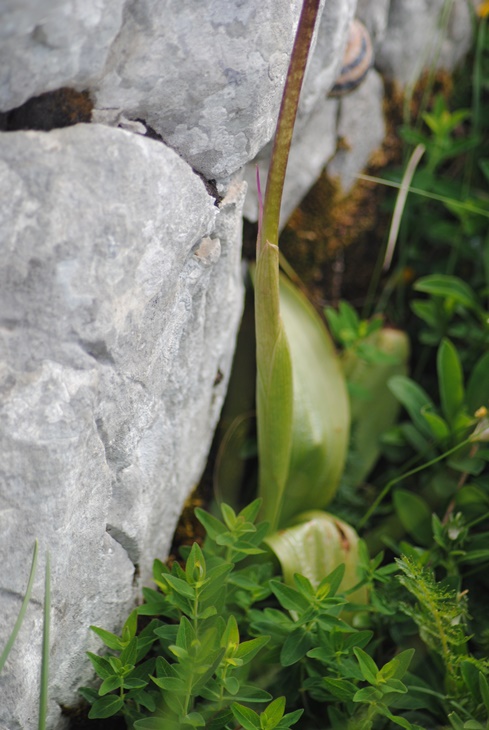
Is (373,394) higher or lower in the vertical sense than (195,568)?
lower

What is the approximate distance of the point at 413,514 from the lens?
49.8 inches

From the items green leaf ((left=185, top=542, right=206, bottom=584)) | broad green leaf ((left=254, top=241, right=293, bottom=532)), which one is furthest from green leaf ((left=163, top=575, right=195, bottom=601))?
broad green leaf ((left=254, top=241, right=293, bottom=532))

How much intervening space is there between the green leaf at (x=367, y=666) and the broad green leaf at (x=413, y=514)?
44cm

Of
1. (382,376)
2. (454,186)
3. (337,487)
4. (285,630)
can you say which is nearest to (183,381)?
(285,630)

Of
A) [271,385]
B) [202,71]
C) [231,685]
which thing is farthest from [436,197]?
[231,685]

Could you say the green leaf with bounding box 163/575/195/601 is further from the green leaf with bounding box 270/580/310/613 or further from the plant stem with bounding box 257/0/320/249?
the plant stem with bounding box 257/0/320/249

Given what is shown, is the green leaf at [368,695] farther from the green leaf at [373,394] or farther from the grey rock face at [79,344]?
the green leaf at [373,394]

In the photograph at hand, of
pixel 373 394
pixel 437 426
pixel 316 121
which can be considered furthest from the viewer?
pixel 373 394

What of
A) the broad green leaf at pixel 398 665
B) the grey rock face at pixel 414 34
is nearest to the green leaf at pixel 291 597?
the broad green leaf at pixel 398 665

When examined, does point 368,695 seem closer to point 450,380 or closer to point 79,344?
point 79,344

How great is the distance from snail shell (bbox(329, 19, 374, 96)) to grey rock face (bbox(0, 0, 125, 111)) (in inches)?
29.4

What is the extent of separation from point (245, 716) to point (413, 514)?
1.89 ft

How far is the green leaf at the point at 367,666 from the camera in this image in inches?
Result: 32.7

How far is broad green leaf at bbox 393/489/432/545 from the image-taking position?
1262 millimetres
